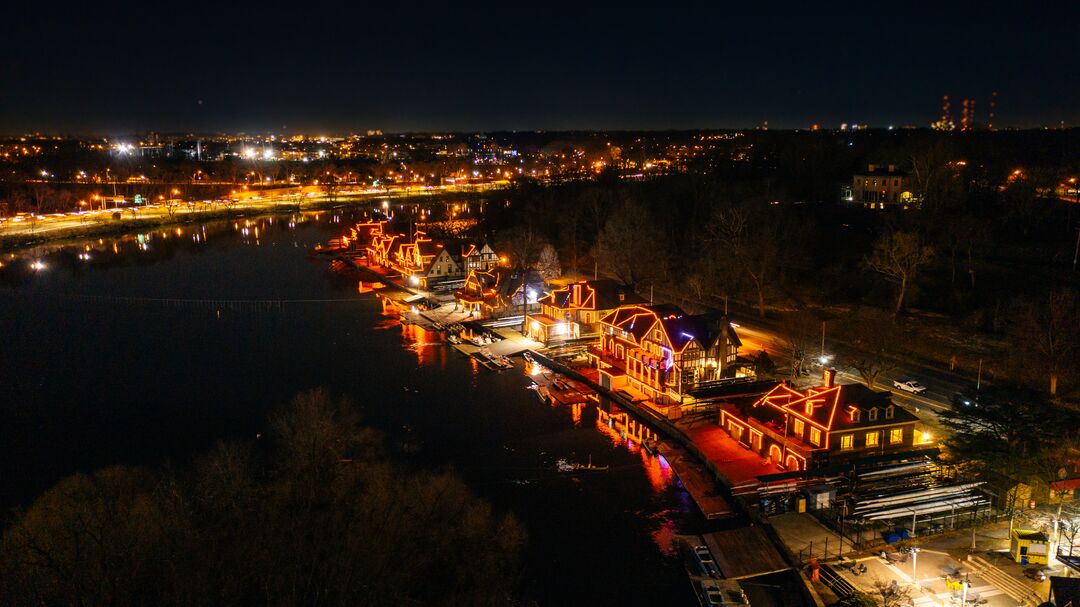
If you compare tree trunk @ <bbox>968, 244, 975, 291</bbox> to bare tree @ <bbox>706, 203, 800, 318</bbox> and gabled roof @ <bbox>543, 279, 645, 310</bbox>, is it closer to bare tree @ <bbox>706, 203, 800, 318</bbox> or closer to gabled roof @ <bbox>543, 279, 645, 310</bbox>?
bare tree @ <bbox>706, 203, 800, 318</bbox>

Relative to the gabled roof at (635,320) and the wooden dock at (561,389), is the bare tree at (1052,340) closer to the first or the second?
the gabled roof at (635,320)

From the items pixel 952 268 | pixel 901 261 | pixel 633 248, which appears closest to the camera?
pixel 901 261

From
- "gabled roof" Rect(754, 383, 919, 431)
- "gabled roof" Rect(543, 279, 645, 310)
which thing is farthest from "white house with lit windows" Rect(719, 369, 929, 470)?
"gabled roof" Rect(543, 279, 645, 310)

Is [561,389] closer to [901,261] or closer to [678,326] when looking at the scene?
[678,326]

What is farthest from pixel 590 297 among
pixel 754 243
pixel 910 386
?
pixel 910 386

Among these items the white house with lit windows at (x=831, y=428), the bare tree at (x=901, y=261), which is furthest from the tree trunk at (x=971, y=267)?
the white house with lit windows at (x=831, y=428)

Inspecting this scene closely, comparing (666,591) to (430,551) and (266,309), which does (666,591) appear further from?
(266,309)
